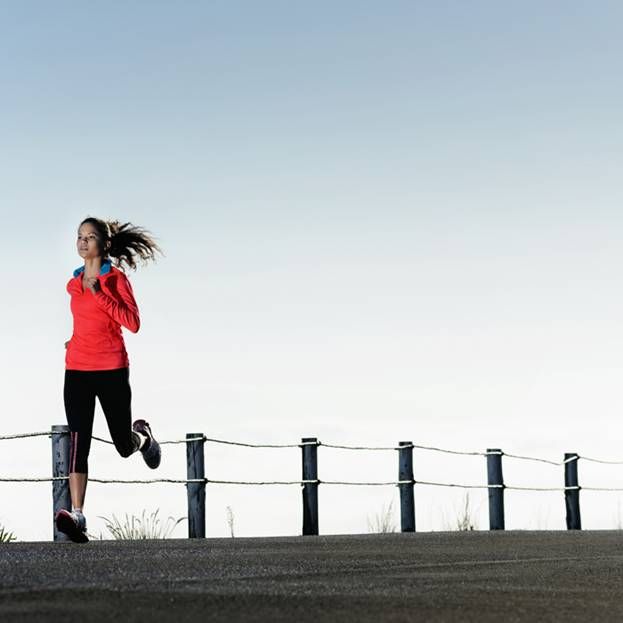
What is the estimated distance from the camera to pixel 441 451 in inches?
741

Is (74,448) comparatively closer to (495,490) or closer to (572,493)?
(495,490)

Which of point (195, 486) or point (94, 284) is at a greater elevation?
point (94, 284)

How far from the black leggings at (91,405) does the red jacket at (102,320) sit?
0.07 meters

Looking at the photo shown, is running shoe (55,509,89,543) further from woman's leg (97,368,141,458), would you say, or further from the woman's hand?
the woman's hand

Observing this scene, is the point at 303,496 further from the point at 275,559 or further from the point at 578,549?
the point at 275,559

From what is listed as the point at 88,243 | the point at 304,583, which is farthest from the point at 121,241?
the point at 304,583

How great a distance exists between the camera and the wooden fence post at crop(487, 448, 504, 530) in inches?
778

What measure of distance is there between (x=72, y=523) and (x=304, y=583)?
12.8 ft

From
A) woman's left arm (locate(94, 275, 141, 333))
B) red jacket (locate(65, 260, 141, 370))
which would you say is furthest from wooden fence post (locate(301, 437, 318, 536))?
woman's left arm (locate(94, 275, 141, 333))

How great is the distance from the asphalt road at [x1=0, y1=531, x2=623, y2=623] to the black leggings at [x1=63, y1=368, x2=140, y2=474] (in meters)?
0.69

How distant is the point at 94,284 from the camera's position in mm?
9398

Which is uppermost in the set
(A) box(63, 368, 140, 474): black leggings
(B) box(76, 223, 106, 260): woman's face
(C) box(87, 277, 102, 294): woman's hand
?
(B) box(76, 223, 106, 260): woman's face

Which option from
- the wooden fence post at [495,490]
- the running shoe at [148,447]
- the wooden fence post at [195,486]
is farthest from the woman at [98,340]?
the wooden fence post at [495,490]

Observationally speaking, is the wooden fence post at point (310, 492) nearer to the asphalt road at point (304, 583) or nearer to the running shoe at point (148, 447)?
the running shoe at point (148, 447)
